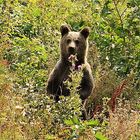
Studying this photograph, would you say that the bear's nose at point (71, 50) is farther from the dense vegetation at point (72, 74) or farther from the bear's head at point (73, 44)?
the dense vegetation at point (72, 74)

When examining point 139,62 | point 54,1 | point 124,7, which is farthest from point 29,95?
point 54,1

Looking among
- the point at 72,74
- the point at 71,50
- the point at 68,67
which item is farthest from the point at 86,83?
the point at 72,74

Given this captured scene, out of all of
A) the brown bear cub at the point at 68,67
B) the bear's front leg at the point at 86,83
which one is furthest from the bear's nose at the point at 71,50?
the bear's front leg at the point at 86,83

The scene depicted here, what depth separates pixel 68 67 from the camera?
825 cm

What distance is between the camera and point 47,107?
6.58 meters

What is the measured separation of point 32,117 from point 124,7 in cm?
438

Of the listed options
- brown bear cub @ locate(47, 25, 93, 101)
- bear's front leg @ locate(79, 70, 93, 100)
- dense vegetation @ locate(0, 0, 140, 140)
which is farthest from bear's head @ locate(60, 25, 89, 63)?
dense vegetation @ locate(0, 0, 140, 140)

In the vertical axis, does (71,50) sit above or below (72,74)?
above

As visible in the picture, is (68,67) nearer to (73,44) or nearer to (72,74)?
(73,44)

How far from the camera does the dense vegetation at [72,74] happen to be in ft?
19.3

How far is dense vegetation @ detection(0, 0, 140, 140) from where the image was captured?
5887 millimetres

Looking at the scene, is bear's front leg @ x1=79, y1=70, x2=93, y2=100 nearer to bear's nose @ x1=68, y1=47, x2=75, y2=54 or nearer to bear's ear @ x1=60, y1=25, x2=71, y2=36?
bear's nose @ x1=68, y1=47, x2=75, y2=54

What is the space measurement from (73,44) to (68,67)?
324 millimetres

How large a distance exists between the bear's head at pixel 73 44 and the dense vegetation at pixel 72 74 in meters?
0.64
